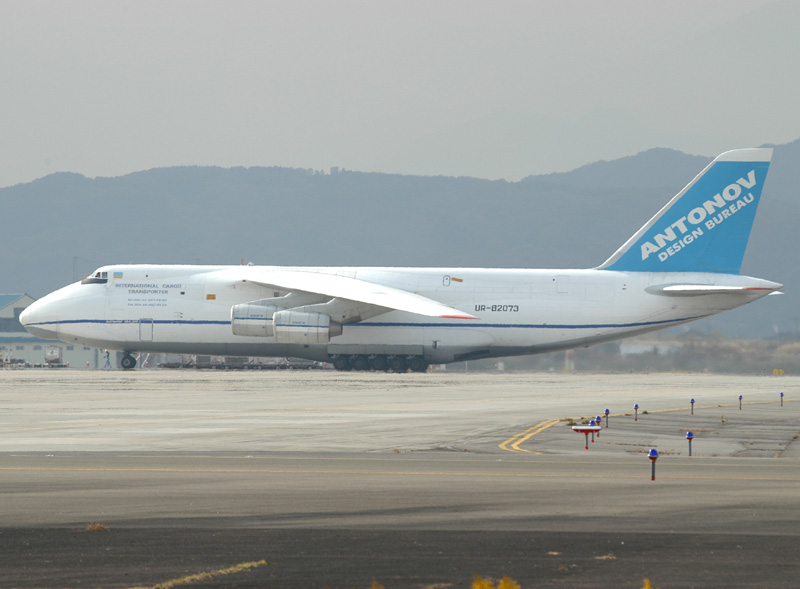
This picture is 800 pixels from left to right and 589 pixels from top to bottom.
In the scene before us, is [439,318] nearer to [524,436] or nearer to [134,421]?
[134,421]

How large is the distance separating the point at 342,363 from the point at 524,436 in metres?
35.8

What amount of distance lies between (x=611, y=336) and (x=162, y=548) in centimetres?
4812

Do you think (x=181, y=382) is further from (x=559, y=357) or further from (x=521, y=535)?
(x=521, y=535)

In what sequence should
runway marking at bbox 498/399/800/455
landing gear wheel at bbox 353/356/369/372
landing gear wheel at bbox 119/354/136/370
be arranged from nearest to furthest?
runway marking at bbox 498/399/800/455 → landing gear wheel at bbox 353/356/369/372 → landing gear wheel at bbox 119/354/136/370

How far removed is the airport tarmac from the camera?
10.2 m

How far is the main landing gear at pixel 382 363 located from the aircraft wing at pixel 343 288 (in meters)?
3.47

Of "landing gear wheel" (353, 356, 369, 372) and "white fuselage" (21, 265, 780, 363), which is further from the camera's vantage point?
"landing gear wheel" (353, 356, 369, 372)

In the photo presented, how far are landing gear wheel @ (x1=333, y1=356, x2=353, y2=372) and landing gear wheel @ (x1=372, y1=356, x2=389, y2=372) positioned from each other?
1.41 meters

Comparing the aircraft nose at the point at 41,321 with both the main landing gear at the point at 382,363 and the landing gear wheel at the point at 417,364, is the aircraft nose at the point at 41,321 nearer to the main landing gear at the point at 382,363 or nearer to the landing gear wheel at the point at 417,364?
the main landing gear at the point at 382,363

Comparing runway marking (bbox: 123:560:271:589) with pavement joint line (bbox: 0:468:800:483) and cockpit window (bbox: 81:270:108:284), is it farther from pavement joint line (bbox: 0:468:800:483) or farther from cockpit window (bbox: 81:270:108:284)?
cockpit window (bbox: 81:270:108:284)

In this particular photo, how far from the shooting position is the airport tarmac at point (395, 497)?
33.5ft

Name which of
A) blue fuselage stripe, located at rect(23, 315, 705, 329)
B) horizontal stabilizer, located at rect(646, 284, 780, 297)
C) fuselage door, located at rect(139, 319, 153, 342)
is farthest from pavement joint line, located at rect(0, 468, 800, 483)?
fuselage door, located at rect(139, 319, 153, 342)

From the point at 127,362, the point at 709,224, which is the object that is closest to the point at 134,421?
the point at 127,362

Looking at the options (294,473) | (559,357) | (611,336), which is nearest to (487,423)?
(294,473)
